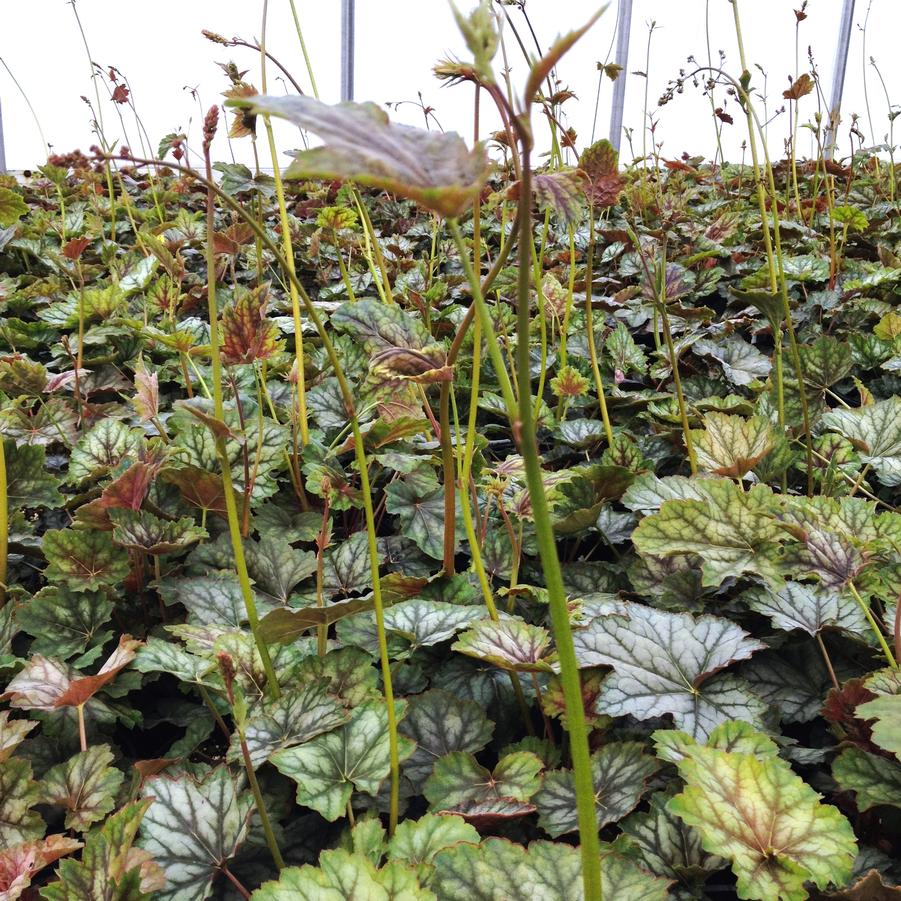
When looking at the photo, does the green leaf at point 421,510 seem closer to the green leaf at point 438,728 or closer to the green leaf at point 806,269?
the green leaf at point 438,728

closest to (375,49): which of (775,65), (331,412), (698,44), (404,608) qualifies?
(698,44)

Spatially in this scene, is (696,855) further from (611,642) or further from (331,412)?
(331,412)

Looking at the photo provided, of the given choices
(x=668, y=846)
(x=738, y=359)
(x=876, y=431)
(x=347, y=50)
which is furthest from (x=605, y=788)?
(x=347, y=50)

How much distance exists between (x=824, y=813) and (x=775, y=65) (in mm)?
8984

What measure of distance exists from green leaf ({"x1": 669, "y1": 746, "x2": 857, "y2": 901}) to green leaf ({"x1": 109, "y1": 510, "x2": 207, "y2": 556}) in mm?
673

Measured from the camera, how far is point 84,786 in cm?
74

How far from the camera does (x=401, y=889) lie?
51 cm

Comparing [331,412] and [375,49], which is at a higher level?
[375,49]

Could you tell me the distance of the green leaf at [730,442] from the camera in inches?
36.5

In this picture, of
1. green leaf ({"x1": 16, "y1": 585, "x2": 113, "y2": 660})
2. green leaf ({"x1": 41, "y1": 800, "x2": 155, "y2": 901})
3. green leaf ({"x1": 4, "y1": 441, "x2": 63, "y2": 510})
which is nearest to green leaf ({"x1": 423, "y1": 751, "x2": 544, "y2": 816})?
green leaf ({"x1": 41, "y1": 800, "x2": 155, "y2": 901})

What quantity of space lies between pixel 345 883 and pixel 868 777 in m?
0.47

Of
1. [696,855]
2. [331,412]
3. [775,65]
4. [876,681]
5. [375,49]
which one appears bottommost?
[696,855]

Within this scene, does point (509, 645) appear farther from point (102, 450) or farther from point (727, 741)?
point (102, 450)

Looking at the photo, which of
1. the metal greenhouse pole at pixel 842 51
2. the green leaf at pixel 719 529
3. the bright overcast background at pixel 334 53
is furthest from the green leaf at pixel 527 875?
the metal greenhouse pole at pixel 842 51
